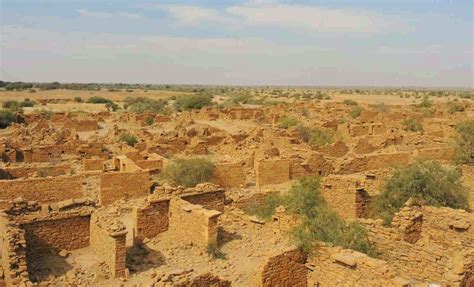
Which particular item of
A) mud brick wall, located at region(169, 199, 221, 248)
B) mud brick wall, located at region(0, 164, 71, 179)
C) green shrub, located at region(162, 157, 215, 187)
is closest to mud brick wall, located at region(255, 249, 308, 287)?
mud brick wall, located at region(169, 199, 221, 248)

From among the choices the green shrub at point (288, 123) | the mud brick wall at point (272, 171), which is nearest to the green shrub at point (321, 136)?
the green shrub at point (288, 123)

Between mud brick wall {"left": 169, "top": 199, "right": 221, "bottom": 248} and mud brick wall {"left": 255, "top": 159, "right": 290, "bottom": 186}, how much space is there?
6528 millimetres

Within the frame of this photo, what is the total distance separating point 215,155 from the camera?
934 inches

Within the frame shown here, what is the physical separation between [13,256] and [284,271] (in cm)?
478

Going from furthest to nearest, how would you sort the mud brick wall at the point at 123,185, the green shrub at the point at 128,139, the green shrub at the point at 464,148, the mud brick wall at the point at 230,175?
the green shrub at the point at 128,139
the green shrub at the point at 464,148
the mud brick wall at the point at 230,175
the mud brick wall at the point at 123,185

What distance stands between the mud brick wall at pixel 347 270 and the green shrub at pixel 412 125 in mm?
25396

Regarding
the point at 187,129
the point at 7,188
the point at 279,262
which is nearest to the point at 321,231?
the point at 279,262

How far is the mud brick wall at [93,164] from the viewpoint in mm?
19109

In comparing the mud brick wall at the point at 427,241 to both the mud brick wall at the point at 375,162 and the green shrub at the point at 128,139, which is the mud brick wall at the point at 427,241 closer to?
the mud brick wall at the point at 375,162

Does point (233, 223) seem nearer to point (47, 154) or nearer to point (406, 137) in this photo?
point (47, 154)

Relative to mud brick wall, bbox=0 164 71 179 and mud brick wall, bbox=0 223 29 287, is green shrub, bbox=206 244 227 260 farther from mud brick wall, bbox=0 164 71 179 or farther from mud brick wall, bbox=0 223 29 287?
mud brick wall, bbox=0 164 71 179

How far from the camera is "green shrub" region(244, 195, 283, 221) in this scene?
1389cm

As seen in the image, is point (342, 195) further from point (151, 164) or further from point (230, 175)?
point (151, 164)

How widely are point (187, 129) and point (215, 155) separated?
35.9ft
